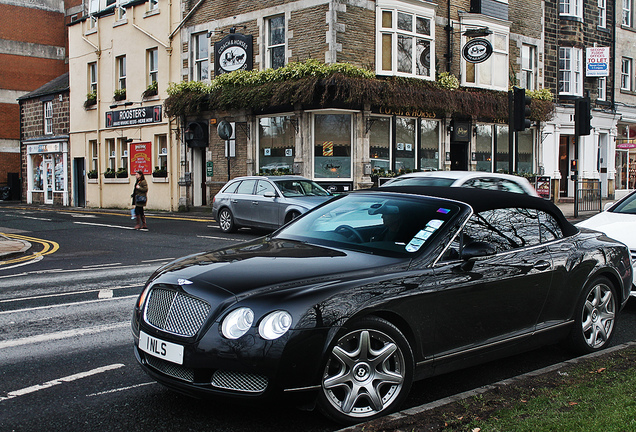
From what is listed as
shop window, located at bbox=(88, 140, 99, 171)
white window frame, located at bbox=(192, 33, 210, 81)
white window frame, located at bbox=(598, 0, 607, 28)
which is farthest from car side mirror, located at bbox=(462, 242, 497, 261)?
white window frame, located at bbox=(598, 0, 607, 28)

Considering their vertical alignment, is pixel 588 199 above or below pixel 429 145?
below

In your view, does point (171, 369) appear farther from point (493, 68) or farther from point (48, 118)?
point (48, 118)

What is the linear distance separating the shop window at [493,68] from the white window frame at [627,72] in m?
10.7

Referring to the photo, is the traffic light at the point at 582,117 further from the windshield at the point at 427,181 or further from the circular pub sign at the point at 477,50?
the windshield at the point at 427,181

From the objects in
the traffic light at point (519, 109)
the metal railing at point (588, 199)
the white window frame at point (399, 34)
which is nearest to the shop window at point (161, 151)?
the white window frame at point (399, 34)

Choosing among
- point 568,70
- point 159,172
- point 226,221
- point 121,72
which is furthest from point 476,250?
point 121,72

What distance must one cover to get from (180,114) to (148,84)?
134 inches

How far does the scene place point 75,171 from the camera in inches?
1367

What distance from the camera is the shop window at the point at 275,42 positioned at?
24.4m

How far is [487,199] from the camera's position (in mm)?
5285

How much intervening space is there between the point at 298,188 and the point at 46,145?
24.0m

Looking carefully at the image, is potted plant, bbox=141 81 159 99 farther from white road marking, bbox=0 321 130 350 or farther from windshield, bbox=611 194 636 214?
white road marking, bbox=0 321 130 350

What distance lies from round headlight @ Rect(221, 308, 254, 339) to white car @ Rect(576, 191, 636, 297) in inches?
202

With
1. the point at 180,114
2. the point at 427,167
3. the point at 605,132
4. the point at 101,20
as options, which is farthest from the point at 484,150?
the point at 101,20
